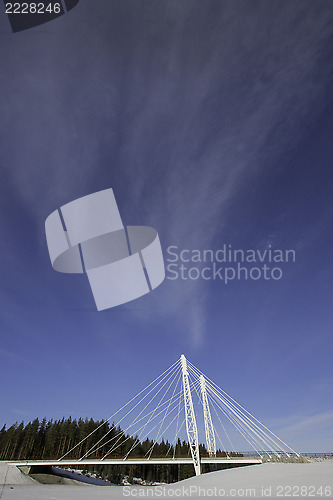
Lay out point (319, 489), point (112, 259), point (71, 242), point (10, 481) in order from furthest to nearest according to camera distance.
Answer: point (10, 481), point (112, 259), point (71, 242), point (319, 489)

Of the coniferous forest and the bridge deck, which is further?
the coniferous forest

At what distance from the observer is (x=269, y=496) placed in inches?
538

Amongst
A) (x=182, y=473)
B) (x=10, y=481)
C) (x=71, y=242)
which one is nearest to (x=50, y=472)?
(x=10, y=481)

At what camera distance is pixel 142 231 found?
2547 cm

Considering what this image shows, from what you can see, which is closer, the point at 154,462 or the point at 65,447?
the point at 154,462

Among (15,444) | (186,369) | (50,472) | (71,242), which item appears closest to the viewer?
(71,242)

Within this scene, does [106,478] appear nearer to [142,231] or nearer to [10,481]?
[10,481]

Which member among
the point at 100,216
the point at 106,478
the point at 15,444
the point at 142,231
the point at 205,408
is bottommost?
the point at 106,478

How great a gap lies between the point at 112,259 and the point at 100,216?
345 centimetres

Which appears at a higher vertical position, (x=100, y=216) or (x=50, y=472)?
(x=100, y=216)

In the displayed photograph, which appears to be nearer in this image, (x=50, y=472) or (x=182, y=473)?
(x=50, y=472)

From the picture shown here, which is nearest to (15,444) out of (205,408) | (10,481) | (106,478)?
(106,478)

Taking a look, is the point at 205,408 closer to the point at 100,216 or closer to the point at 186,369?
the point at 186,369

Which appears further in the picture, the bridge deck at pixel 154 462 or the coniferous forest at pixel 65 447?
the coniferous forest at pixel 65 447
